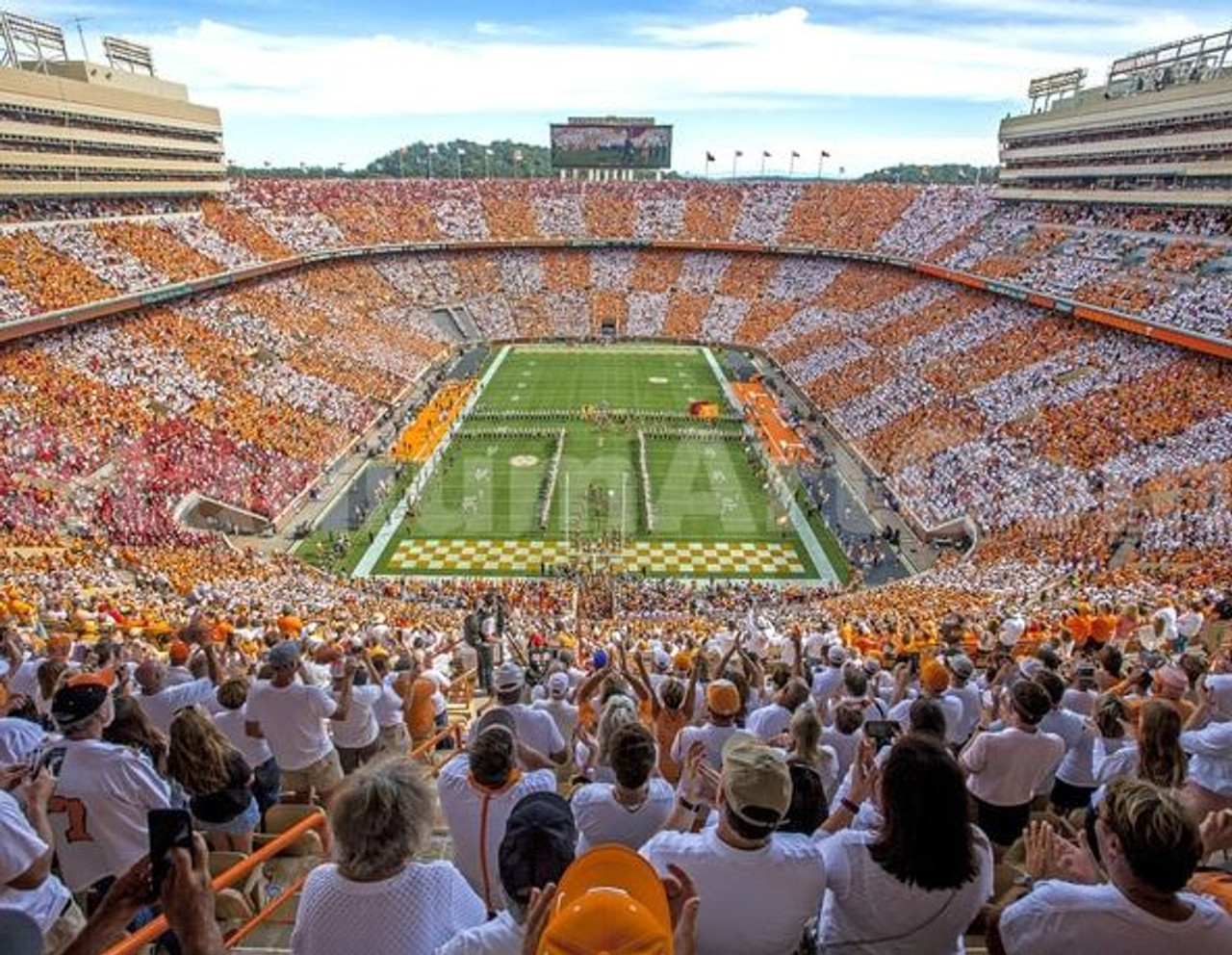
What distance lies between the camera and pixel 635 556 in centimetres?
2798

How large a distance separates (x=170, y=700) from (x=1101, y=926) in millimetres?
6065

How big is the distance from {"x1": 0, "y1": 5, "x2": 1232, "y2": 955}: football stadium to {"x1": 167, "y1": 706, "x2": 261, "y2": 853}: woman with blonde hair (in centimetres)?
2

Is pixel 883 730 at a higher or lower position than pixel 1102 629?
higher

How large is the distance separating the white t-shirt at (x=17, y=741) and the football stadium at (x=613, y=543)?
27 millimetres

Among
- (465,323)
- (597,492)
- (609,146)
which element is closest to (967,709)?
(597,492)

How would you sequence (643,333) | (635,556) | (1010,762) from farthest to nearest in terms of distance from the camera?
(643,333), (635,556), (1010,762)

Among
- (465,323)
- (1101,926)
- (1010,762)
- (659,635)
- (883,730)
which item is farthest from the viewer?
(465,323)

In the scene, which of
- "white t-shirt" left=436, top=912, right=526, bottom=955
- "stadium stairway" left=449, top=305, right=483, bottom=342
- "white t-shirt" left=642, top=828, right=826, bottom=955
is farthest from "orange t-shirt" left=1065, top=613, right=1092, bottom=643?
"stadium stairway" left=449, top=305, right=483, bottom=342

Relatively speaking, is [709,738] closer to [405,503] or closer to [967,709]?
[967,709]

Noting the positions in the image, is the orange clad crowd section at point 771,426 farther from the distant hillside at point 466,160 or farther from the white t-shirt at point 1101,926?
the distant hillside at point 466,160

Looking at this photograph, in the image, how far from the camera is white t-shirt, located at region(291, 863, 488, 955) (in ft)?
9.55

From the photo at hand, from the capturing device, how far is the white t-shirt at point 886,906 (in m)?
3.20

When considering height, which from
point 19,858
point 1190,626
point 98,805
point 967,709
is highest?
point 19,858

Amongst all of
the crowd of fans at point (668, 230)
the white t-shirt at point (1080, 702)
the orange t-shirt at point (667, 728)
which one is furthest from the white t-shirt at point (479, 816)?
the crowd of fans at point (668, 230)
